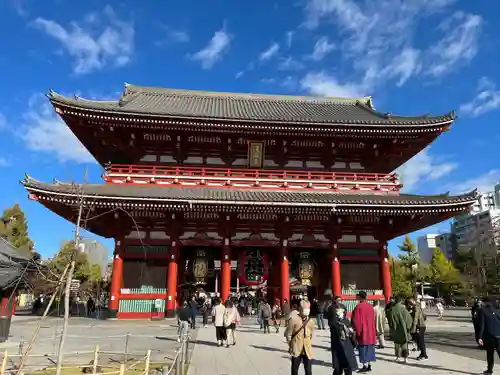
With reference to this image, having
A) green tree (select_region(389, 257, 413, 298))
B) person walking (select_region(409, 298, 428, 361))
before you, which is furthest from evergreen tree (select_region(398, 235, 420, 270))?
person walking (select_region(409, 298, 428, 361))

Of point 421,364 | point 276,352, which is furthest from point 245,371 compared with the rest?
point 421,364

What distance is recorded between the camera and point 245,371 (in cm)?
899

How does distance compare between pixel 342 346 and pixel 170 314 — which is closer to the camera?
pixel 342 346

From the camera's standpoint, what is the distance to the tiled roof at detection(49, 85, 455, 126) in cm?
2111

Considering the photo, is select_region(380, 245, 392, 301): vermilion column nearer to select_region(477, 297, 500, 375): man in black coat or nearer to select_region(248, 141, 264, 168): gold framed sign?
select_region(248, 141, 264, 168): gold framed sign

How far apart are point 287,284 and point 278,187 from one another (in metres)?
5.38

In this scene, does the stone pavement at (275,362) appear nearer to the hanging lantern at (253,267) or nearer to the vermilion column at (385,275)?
the hanging lantern at (253,267)

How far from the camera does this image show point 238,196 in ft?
63.8

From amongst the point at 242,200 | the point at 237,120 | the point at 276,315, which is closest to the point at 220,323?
the point at 276,315

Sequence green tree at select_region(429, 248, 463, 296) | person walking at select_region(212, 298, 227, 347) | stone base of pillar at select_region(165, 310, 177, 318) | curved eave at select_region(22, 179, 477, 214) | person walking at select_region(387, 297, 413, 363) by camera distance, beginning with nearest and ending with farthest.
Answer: person walking at select_region(387, 297, 413, 363) → person walking at select_region(212, 298, 227, 347) → curved eave at select_region(22, 179, 477, 214) → stone base of pillar at select_region(165, 310, 177, 318) → green tree at select_region(429, 248, 463, 296)

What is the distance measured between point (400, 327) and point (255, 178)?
→ 42.1 ft

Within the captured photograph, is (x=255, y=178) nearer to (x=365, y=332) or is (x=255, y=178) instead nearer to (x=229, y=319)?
(x=229, y=319)

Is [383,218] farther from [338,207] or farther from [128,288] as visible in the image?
[128,288]

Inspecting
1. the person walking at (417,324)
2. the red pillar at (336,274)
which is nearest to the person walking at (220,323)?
the person walking at (417,324)
